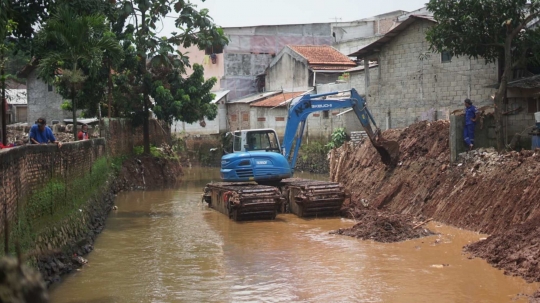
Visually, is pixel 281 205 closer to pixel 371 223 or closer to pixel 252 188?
pixel 252 188

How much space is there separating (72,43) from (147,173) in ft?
37.2

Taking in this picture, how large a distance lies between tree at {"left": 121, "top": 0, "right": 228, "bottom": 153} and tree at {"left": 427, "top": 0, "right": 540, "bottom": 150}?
46.4ft

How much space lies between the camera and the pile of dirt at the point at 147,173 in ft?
93.2

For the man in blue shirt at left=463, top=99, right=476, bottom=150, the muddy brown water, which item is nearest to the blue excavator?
the muddy brown water

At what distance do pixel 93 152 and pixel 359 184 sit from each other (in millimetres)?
8543

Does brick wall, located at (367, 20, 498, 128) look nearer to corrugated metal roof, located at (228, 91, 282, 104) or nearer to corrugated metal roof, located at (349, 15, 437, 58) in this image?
corrugated metal roof, located at (349, 15, 437, 58)

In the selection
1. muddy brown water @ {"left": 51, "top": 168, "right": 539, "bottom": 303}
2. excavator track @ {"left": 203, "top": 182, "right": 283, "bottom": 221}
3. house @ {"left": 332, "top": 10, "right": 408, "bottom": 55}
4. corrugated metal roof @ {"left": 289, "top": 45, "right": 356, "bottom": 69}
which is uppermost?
house @ {"left": 332, "top": 10, "right": 408, "bottom": 55}

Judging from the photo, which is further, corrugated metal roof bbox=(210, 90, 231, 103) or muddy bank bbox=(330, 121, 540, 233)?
corrugated metal roof bbox=(210, 90, 231, 103)

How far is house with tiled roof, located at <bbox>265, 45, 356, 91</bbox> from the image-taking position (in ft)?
129

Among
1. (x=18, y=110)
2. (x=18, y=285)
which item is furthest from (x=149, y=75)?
(x=18, y=285)

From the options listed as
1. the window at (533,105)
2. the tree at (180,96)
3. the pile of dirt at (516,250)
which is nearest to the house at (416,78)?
the window at (533,105)

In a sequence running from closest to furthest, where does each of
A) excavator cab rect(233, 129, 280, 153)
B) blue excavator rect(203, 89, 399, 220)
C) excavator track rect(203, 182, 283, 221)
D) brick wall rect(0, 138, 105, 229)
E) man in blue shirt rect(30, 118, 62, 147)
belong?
brick wall rect(0, 138, 105, 229), man in blue shirt rect(30, 118, 62, 147), excavator track rect(203, 182, 283, 221), blue excavator rect(203, 89, 399, 220), excavator cab rect(233, 129, 280, 153)

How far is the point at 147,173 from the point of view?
97.8 ft

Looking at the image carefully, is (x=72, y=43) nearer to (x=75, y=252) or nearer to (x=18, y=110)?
(x=75, y=252)
